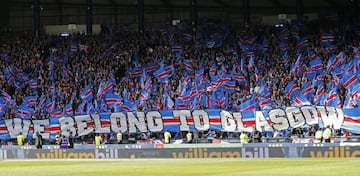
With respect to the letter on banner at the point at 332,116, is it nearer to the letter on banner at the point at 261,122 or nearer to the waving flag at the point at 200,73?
the letter on banner at the point at 261,122

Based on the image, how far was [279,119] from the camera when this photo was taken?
173 ft

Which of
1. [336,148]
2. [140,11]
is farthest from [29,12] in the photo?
[336,148]

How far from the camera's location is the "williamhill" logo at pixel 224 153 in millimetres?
46188

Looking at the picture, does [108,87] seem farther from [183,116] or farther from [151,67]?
[183,116]

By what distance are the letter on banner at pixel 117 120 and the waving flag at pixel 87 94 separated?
402 centimetres

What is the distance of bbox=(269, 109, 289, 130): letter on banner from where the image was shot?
172 ft

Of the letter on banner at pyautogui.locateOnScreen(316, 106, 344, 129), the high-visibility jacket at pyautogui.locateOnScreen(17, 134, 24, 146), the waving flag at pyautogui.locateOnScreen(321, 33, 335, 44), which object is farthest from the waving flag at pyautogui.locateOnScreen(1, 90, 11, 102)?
the letter on banner at pyautogui.locateOnScreen(316, 106, 344, 129)

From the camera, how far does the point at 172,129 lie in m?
56.7

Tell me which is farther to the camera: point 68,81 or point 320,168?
point 68,81

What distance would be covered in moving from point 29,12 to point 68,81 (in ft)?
65.7

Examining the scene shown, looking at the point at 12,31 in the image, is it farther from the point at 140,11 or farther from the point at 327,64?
the point at 327,64

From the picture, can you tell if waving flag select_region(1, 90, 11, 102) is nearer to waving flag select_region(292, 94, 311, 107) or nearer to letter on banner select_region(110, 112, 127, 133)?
letter on banner select_region(110, 112, 127, 133)

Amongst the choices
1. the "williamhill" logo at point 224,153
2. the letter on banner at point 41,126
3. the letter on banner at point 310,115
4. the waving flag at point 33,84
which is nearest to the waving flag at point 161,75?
the letter on banner at point 41,126

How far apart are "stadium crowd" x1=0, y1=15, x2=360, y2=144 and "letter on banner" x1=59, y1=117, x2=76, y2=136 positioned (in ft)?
4.97
